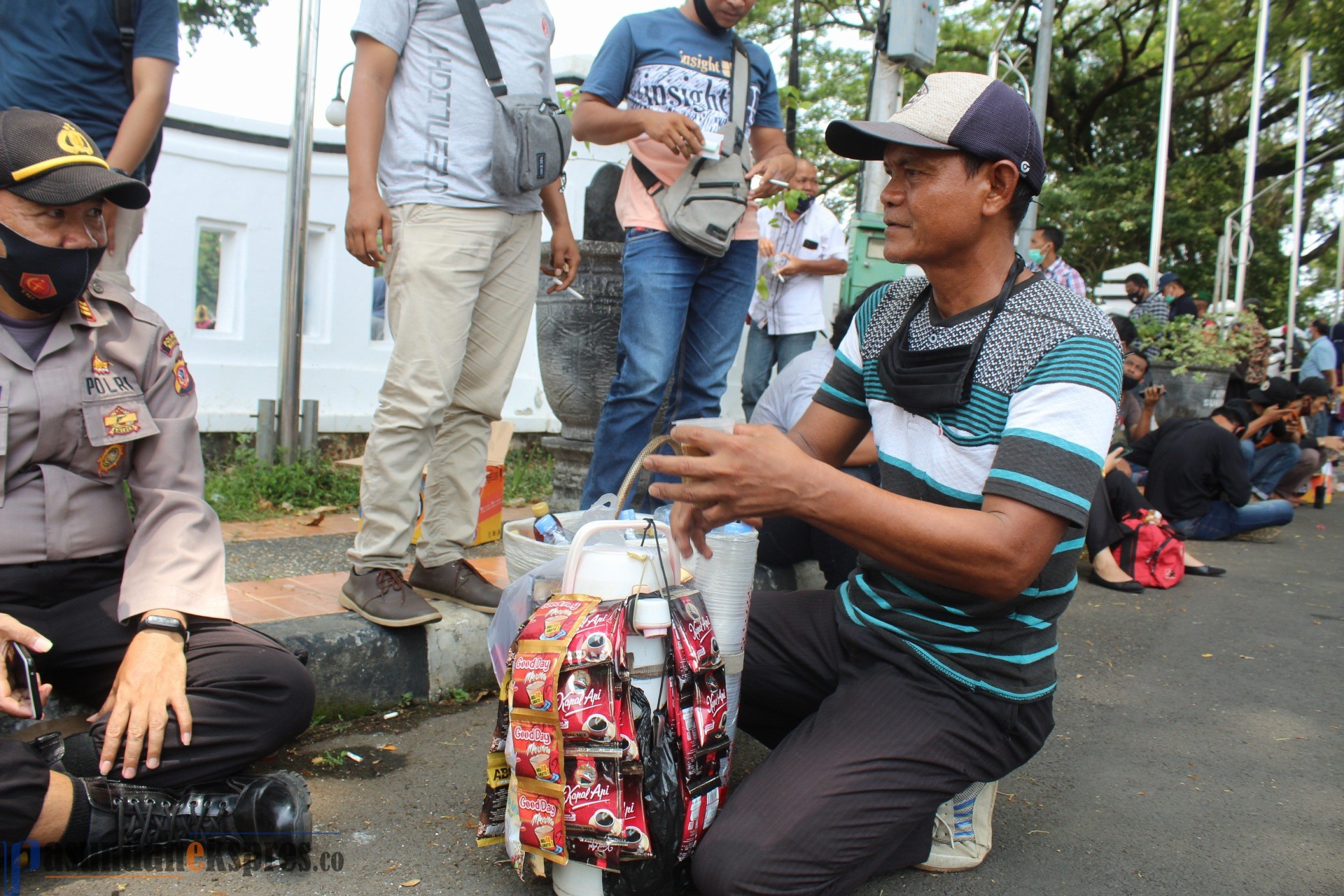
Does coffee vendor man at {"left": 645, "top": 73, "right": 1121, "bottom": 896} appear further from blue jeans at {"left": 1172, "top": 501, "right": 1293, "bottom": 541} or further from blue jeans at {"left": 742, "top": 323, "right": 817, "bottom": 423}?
blue jeans at {"left": 1172, "top": 501, "right": 1293, "bottom": 541}

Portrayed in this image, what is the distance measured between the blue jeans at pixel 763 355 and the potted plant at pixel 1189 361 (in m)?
4.78

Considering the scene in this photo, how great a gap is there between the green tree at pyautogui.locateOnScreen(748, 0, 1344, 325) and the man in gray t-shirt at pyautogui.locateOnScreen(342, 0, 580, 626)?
17.7 m

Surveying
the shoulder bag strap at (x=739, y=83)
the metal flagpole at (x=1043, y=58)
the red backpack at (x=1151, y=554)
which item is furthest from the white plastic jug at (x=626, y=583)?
the metal flagpole at (x=1043, y=58)

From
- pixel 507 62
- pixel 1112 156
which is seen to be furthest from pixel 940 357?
pixel 1112 156

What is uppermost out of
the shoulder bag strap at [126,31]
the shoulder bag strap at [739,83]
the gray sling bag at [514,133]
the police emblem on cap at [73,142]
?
the shoulder bag strap at [739,83]

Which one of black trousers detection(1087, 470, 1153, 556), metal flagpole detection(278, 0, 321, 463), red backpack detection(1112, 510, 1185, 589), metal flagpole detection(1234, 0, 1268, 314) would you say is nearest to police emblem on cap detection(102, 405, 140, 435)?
metal flagpole detection(278, 0, 321, 463)

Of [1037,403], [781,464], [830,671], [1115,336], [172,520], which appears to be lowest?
[830,671]

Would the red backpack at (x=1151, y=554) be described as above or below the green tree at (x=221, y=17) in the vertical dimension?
below

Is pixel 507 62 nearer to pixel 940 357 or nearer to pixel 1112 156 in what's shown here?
pixel 940 357

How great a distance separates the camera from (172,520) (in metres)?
2.25

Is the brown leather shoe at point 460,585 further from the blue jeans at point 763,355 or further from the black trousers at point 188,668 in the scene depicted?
the blue jeans at point 763,355

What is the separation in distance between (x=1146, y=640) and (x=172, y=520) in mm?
3769

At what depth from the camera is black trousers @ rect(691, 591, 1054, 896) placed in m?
1.84

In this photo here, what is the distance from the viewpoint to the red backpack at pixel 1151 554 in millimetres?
5281
